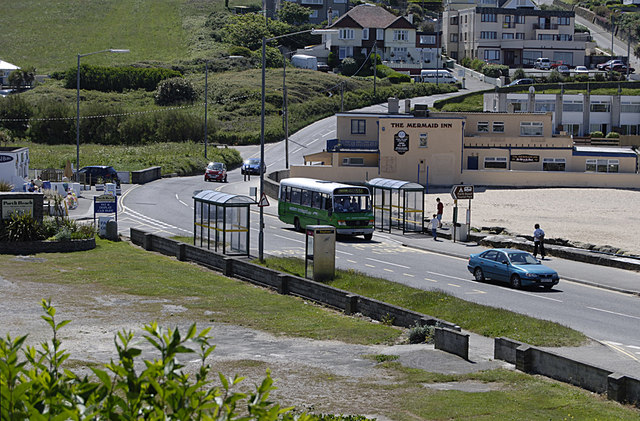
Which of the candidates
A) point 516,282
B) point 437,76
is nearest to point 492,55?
point 437,76

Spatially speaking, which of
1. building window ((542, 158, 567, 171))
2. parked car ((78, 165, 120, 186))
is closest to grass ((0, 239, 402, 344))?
parked car ((78, 165, 120, 186))

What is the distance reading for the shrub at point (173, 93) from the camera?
118 m

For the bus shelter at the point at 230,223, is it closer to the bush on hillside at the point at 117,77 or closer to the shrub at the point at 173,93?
the shrub at the point at 173,93

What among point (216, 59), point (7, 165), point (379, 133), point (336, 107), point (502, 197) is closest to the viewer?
point (7, 165)

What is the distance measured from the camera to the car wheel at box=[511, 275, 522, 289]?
3089cm

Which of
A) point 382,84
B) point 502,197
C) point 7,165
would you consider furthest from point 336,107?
point 7,165

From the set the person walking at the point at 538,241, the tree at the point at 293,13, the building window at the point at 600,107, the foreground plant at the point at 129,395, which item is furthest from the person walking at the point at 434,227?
the tree at the point at 293,13

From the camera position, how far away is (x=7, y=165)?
5447 centimetres

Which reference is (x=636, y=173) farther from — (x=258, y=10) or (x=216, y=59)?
(x=258, y=10)

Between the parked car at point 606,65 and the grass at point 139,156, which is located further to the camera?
the parked car at point 606,65

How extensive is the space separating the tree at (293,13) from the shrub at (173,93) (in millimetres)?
48410

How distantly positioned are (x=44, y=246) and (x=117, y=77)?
9861 cm

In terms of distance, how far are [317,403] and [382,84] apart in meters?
114

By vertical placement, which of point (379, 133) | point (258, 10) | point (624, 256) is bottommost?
point (624, 256)
